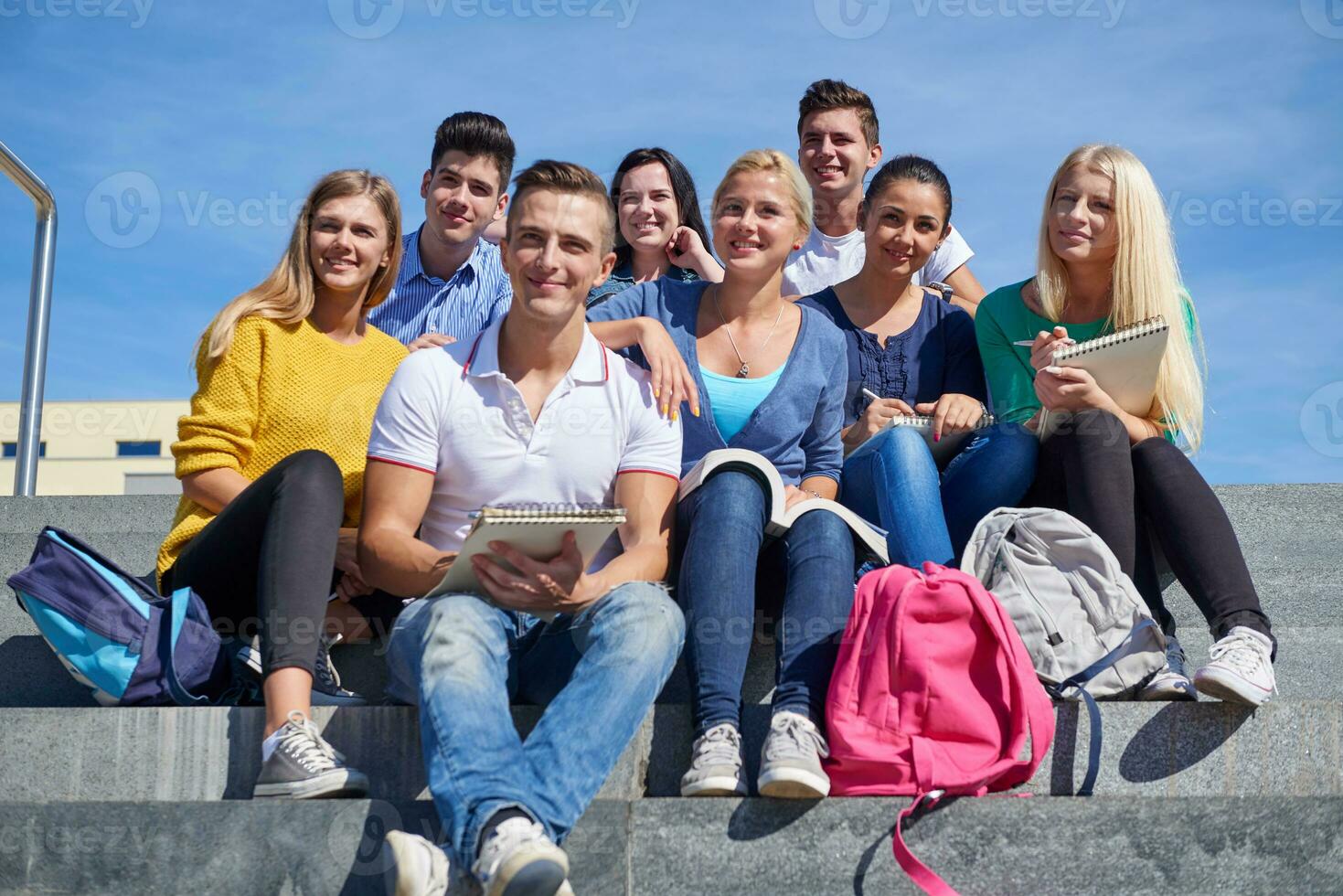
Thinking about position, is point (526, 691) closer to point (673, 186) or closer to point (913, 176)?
point (913, 176)

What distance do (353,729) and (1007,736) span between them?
1166 mm

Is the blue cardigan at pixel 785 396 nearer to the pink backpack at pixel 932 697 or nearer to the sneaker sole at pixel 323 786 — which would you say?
the pink backpack at pixel 932 697

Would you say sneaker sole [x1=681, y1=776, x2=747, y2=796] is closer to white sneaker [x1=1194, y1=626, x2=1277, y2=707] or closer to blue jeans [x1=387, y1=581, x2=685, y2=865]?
blue jeans [x1=387, y1=581, x2=685, y2=865]

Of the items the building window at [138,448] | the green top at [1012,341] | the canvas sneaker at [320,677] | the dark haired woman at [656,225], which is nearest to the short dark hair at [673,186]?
the dark haired woman at [656,225]

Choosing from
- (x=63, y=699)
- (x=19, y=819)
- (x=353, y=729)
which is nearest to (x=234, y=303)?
(x=63, y=699)

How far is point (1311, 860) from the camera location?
2.02 m

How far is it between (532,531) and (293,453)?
656 millimetres

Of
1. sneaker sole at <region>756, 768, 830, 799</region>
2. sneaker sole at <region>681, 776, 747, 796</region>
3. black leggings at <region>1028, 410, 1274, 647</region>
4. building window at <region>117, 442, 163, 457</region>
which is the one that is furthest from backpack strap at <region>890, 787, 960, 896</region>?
building window at <region>117, 442, 163, 457</region>

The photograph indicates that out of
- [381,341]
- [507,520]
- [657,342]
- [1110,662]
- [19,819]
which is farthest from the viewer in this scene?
[381,341]

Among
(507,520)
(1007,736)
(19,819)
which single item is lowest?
(19,819)

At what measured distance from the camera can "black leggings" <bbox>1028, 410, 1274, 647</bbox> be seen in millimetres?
2637

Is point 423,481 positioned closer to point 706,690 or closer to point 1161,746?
point 706,690

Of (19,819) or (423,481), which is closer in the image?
(19,819)

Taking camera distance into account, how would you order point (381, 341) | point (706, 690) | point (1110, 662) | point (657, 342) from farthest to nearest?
1. point (381, 341)
2. point (657, 342)
3. point (1110, 662)
4. point (706, 690)
